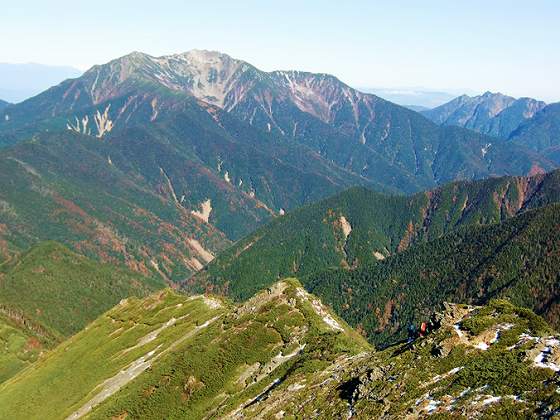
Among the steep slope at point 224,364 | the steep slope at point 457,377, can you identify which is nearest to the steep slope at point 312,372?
the steep slope at point 457,377

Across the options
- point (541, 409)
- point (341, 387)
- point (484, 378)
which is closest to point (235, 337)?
point (341, 387)

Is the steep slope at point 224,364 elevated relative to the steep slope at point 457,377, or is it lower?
lower

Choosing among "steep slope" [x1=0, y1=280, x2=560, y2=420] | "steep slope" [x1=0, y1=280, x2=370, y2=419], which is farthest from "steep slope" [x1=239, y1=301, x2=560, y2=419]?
"steep slope" [x1=0, y1=280, x2=370, y2=419]

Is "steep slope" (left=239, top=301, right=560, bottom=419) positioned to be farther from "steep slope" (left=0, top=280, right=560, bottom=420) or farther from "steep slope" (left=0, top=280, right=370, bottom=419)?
"steep slope" (left=0, top=280, right=370, bottom=419)

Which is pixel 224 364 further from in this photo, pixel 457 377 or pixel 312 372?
pixel 457 377

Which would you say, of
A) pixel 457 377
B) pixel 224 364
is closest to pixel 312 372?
pixel 224 364

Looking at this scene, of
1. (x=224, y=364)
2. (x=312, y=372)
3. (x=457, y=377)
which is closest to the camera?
(x=457, y=377)

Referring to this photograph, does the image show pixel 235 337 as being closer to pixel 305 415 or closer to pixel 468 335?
pixel 305 415

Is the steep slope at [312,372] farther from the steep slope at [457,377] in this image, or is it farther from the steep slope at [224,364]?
the steep slope at [224,364]

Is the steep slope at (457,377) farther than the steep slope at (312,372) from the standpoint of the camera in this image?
No
